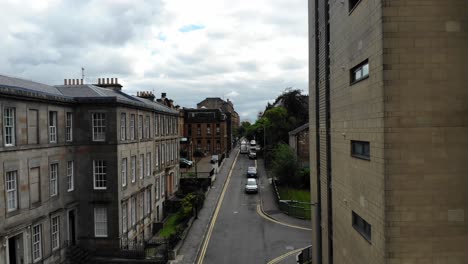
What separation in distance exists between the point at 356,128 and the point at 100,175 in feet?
58.6

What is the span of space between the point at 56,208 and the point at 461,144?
66.1 ft

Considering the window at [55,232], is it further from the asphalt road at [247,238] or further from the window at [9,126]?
the asphalt road at [247,238]

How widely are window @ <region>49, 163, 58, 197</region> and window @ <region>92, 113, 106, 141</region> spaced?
3.14m

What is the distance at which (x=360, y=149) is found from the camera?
11.1 m

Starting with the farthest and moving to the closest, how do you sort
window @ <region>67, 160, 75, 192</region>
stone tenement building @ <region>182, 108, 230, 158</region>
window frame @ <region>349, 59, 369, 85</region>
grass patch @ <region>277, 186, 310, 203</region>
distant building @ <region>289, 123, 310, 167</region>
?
1. stone tenement building @ <region>182, 108, 230, 158</region>
2. distant building @ <region>289, 123, 310, 167</region>
3. grass patch @ <region>277, 186, 310, 203</region>
4. window @ <region>67, 160, 75, 192</region>
5. window frame @ <region>349, 59, 369, 85</region>

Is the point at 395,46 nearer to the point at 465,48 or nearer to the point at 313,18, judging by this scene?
the point at 465,48

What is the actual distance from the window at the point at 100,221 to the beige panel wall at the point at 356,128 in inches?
603

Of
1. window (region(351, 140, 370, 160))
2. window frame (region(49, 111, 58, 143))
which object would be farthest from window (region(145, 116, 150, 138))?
window (region(351, 140, 370, 160))

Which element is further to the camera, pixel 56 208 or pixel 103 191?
pixel 103 191

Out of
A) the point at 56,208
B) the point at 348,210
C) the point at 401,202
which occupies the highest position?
the point at 401,202

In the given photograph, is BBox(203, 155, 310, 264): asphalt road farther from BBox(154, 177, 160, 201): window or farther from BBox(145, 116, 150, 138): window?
BBox(145, 116, 150, 138): window

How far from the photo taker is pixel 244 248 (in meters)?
25.7

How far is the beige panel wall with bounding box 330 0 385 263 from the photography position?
912 cm

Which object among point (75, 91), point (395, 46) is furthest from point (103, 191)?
point (395, 46)
